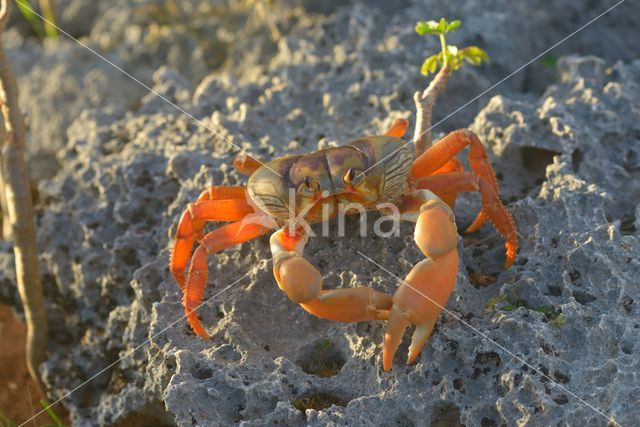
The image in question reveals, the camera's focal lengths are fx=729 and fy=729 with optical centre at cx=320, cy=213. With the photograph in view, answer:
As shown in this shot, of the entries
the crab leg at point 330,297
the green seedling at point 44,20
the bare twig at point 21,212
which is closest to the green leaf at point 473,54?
the crab leg at point 330,297

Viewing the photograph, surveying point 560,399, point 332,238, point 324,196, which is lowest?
point 560,399

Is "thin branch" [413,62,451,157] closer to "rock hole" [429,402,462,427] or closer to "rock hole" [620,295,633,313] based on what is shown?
"rock hole" [620,295,633,313]

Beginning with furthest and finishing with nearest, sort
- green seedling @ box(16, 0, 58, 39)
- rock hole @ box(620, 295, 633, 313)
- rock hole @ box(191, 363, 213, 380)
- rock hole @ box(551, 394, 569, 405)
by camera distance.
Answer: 1. green seedling @ box(16, 0, 58, 39)
2. rock hole @ box(191, 363, 213, 380)
3. rock hole @ box(620, 295, 633, 313)
4. rock hole @ box(551, 394, 569, 405)

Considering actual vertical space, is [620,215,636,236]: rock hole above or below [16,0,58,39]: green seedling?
below

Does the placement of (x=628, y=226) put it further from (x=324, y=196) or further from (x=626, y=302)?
(x=324, y=196)

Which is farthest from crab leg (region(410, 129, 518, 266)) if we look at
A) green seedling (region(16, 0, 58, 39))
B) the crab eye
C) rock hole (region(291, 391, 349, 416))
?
green seedling (region(16, 0, 58, 39))

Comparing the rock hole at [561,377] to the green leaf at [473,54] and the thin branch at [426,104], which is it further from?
the green leaf at [473,54]

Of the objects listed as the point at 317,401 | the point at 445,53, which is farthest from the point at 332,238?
the point at 445,53
